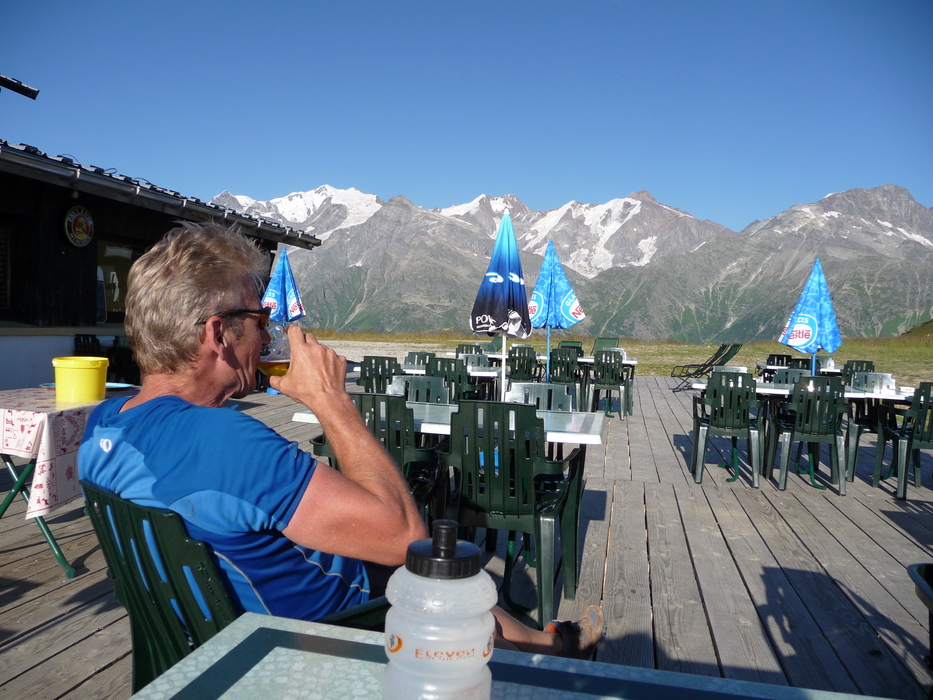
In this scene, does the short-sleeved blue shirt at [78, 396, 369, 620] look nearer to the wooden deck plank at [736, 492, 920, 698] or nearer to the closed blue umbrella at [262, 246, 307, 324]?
the wooden deck plank at [736, 492, 920, 698]

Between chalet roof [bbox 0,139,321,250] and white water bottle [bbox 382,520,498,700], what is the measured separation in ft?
12.9

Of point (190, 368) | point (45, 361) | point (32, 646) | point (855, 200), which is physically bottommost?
point (32, 646)

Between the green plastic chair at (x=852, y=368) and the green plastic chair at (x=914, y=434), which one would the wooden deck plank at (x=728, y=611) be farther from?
the green plastic chair at (x=852, y=368)

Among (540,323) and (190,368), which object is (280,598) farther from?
(540,323)

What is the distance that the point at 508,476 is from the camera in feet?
8.99

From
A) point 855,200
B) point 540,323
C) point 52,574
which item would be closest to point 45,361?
point 52,574

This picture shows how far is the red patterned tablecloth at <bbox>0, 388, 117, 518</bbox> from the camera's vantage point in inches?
101

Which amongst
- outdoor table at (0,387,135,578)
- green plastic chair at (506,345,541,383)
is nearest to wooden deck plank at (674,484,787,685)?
outdoor table at (0,387,135,578)

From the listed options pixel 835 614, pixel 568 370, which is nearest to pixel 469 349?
pixel 568 370

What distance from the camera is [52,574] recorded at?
109 inches

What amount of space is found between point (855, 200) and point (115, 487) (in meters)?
204

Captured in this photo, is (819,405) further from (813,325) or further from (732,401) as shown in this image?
(813,325)

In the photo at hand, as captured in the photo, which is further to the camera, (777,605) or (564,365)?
(564,365)

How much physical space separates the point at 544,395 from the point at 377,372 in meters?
2.44
